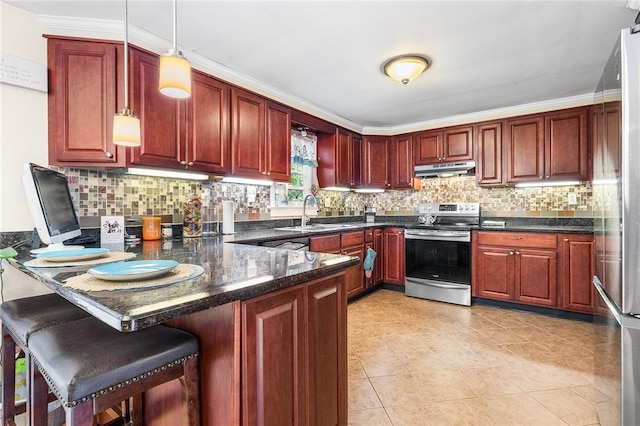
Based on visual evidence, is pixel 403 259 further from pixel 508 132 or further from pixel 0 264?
pixel 0 264

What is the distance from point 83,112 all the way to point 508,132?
424 cm

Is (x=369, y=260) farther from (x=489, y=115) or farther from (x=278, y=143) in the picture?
(x=489, y=115)

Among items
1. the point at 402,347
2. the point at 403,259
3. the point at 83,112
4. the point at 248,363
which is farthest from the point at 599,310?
the point at 83,112

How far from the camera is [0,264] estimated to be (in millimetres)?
1774

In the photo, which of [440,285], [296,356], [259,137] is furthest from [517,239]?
[296,356]

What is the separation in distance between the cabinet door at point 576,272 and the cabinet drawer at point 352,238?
208cm

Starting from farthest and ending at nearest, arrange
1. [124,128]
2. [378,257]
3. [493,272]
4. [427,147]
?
1. [427,147]
2. [378,257]
3. [493,272]
4. [124,128]

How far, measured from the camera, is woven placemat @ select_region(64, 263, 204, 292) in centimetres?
91

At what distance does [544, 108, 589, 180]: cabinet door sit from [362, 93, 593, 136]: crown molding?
101 millimetres

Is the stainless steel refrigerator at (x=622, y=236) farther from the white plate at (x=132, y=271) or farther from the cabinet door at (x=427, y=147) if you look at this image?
the cabinet door at (x=427, y=147)

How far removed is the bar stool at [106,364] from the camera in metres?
0.87

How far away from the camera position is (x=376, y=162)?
4672 millimetres

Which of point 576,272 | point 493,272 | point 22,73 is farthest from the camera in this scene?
point 493,272

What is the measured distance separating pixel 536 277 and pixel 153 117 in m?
3.92
